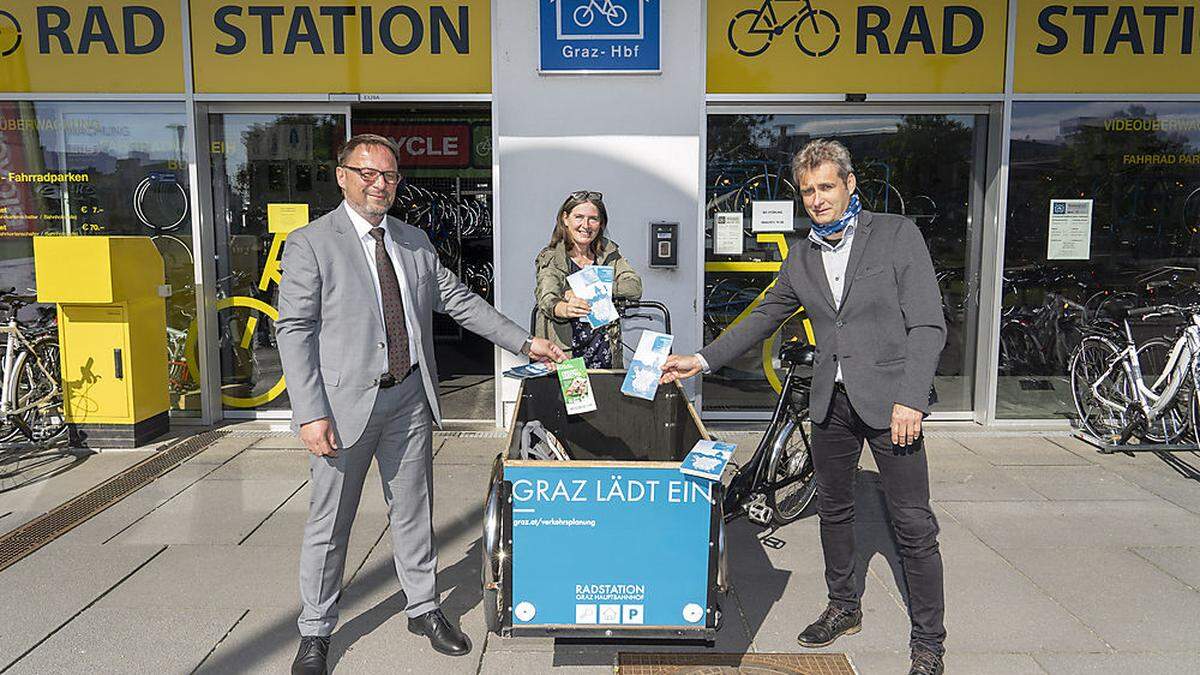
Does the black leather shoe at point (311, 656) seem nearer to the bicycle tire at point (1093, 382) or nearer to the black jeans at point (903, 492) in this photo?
the black jeans at point (903, 492)

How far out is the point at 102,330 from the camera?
620cm

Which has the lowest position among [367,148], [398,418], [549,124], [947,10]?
[398,418]

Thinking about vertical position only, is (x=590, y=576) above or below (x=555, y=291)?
below

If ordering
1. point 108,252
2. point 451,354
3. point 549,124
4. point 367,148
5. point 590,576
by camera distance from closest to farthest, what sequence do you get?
point 590,576
point 367,148
point 108,252
point 549,124
point 451,354

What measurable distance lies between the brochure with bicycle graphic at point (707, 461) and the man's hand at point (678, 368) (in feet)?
2.25

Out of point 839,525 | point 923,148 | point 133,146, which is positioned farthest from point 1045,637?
point 133,146

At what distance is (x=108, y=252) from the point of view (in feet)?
19.7

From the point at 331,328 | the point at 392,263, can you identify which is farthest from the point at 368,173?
the point at 331,328

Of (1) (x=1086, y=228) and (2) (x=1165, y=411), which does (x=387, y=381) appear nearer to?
(2) (x=1165, y=411)

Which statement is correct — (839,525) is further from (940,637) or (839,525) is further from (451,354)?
(451,354)

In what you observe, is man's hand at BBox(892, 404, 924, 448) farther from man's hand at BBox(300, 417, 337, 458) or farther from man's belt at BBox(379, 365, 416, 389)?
man's hand at BBox(300, 417, 337, 458)

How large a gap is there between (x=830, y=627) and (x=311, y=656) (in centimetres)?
202

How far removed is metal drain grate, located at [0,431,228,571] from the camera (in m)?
4.56

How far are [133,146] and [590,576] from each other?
5.77 m
